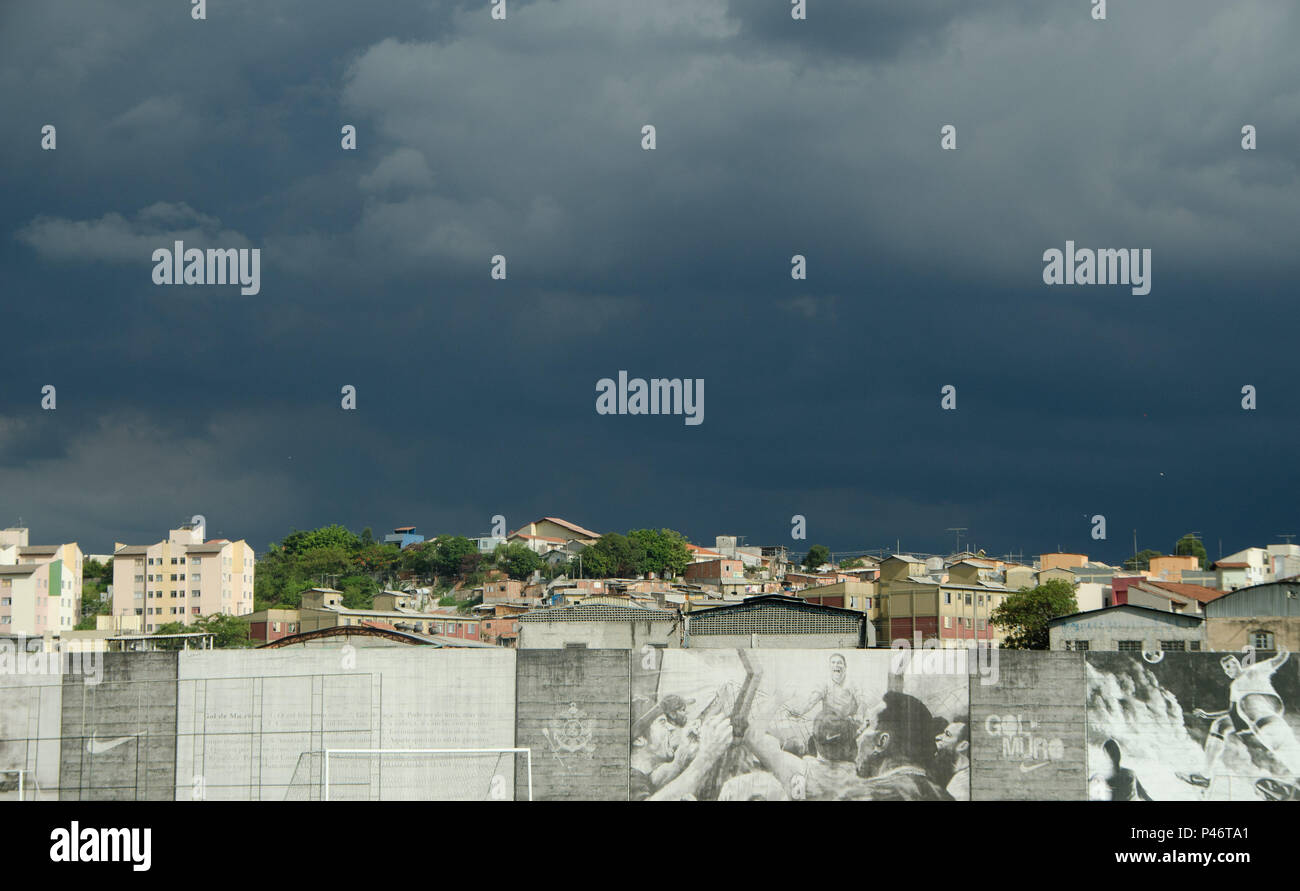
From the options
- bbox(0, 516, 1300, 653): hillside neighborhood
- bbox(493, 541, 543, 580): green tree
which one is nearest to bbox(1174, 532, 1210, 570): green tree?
bbox(0, 516, 1300, 653): hillside neighborhood

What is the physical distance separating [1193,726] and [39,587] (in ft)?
427

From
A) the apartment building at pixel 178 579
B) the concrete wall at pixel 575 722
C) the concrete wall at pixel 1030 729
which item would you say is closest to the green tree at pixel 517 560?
the apartment building at pixel 178 579

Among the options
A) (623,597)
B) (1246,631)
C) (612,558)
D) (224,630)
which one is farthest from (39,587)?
(1246,631)

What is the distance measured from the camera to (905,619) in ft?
268

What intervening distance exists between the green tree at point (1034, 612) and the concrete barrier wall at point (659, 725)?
2975 cm

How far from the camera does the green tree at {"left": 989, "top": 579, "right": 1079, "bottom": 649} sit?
7269cm

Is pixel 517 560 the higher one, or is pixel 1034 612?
pixel 517 560

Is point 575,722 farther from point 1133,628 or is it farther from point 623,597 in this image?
point 623,597

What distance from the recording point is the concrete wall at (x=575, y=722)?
42000mm

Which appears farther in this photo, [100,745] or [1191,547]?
[1191,547]

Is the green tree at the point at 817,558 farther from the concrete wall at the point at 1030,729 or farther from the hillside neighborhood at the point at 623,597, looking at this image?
the concrete wall at the point at 1030,729

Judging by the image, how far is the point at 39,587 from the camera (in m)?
140
